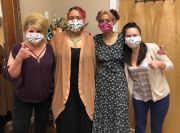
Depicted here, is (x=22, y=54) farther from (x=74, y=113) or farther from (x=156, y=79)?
(x=156, y=79)

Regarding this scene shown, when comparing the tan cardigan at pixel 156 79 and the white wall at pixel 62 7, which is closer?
the tan cardigan at pixel 156 79

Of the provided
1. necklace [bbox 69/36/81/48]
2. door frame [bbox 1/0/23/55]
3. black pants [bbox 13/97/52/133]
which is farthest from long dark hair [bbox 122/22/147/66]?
door frame [bbox 1/0/23/55]

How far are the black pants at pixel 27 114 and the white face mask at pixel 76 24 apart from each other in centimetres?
58

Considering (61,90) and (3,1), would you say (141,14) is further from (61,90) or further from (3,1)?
(3,1)

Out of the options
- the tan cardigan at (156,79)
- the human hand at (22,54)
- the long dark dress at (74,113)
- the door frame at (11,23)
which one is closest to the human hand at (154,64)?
the tan cardigan at (156,79)

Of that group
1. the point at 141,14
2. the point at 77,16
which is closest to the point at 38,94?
the point at 77,16

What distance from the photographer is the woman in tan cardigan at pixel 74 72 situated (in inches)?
73.6

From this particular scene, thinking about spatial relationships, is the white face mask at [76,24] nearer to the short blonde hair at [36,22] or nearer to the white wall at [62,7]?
the short blonde hair at [36,22]

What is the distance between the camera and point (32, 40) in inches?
70.6

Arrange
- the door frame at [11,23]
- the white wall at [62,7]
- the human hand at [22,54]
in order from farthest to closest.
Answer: the white wall at [62,7] → the door frame at [11,23] → the human hand at [22,54]

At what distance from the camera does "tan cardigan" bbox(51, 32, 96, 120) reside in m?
1.87

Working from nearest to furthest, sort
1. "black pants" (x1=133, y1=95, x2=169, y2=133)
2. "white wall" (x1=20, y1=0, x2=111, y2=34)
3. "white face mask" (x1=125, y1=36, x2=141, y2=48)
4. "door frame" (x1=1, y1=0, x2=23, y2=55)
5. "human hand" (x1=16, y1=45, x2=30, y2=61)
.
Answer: "human hand" (x1=16, y1=45, x2=30, y2=61) < "white face mask" (x1=125, y1=36, x2=141, y2=48) < "black pants" (x1=133, y1=95, x2=169, y2=133) < "door frame" (x1=1, y1=0, x2=23, y2=55) < "white wall" (x1=20, y1=0, x2=111, y2=34)

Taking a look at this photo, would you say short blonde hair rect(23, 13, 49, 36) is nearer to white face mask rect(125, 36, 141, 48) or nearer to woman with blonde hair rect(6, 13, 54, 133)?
woman with blonde hair rect(6, 13, 54, 133)

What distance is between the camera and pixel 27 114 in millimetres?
1902
